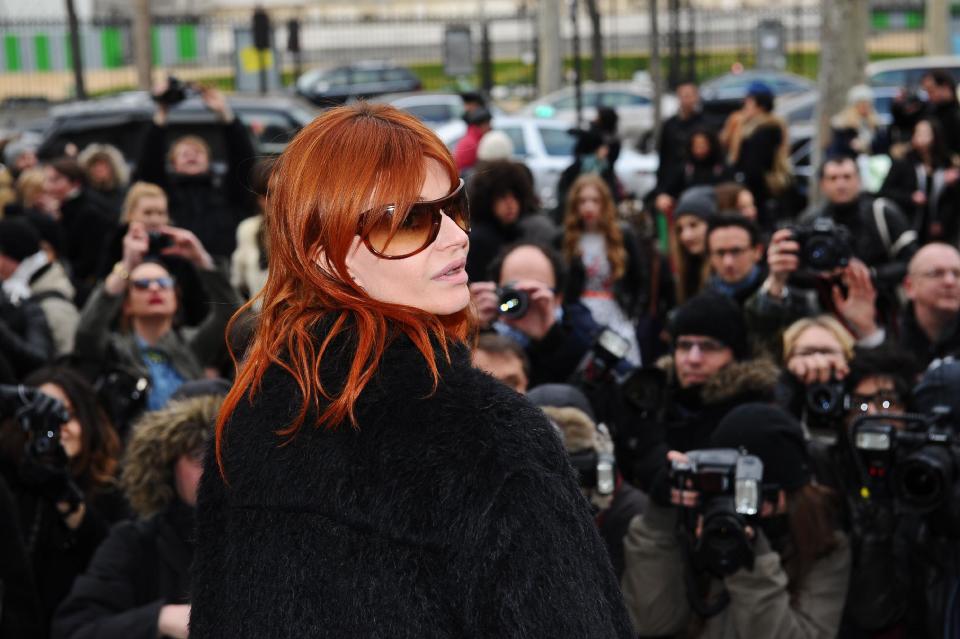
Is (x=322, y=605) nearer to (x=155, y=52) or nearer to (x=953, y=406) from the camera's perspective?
(x=953, y=406)

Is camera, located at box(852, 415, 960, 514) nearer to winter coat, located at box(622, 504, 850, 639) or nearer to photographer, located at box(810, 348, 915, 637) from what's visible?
photographer, located at box(810, 348, 915, 637)

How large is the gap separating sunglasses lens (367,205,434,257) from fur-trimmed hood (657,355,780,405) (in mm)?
3024

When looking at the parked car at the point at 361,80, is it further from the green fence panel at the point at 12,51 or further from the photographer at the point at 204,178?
the photographer at the point at 204,178

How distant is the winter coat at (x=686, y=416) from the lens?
4871 millimetres

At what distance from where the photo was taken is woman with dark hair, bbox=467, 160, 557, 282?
23.6 ft

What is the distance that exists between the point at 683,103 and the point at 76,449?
25.2 feet

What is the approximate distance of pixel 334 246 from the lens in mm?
1960

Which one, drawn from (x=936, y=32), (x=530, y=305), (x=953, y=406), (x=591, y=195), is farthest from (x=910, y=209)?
(x=936, y=32)

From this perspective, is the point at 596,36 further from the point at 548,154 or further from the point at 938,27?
the point at 938,27

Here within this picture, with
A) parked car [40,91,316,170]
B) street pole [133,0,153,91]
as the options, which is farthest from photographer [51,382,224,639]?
street pole [133,0,153,91]

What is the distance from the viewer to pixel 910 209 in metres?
8.70

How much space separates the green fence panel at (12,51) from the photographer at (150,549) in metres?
30.4

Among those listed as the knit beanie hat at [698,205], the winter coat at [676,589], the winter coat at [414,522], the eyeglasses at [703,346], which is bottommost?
the winter coat at [676,589]

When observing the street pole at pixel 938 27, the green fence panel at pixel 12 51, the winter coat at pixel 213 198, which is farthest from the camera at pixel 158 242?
the green fence panel at pixel 12 51
